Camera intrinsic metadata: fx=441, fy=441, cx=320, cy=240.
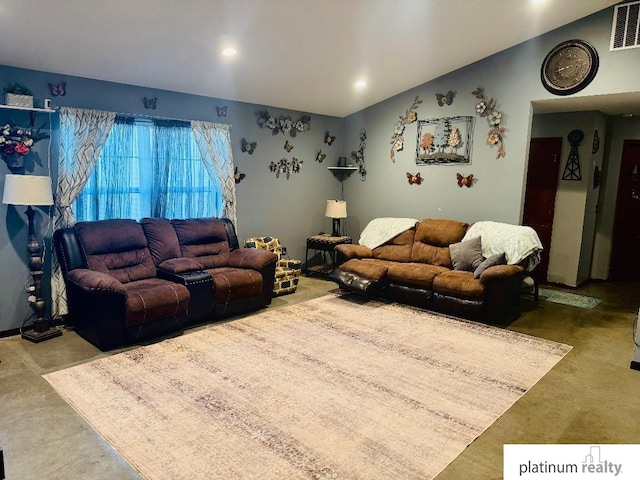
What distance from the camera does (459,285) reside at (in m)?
4.52

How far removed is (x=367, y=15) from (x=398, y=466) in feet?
11.8

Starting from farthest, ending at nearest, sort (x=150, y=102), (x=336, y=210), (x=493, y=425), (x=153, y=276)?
(x=336, y=210) → (x=150, y=102) → (x=153, y=276) → (x=493, y=425)

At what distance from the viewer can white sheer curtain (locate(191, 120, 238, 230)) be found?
5.12 meters

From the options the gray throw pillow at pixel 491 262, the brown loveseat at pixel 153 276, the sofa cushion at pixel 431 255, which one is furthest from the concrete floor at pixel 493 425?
the sofa cushion at pixel 431 255

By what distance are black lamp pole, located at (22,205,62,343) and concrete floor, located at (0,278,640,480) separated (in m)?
0.08

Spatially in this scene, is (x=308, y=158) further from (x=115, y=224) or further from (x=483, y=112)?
(x=115, y=224)

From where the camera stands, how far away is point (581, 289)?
19.9ft

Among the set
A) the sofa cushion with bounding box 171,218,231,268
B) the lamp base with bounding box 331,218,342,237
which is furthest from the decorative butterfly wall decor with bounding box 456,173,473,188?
the sofa cushion with bounding box 171,218,231,268

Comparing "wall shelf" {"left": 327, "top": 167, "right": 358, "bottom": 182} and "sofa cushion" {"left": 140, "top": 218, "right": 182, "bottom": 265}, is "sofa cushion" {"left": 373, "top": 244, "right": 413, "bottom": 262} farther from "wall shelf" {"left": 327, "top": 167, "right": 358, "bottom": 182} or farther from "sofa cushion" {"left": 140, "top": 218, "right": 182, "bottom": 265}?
"sofa cushion" {"left": 140, "top": 218, "right": 182, "bottom": 265}

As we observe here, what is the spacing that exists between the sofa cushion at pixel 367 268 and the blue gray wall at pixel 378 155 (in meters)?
1.33

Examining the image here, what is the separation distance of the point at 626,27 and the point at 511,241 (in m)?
2.31

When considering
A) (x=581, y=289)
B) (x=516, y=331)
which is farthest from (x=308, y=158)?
(x=581, y=289)

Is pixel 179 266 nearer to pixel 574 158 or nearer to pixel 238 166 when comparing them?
pixel 238 166

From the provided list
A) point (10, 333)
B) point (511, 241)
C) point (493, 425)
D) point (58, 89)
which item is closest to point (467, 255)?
point (511, 241)
